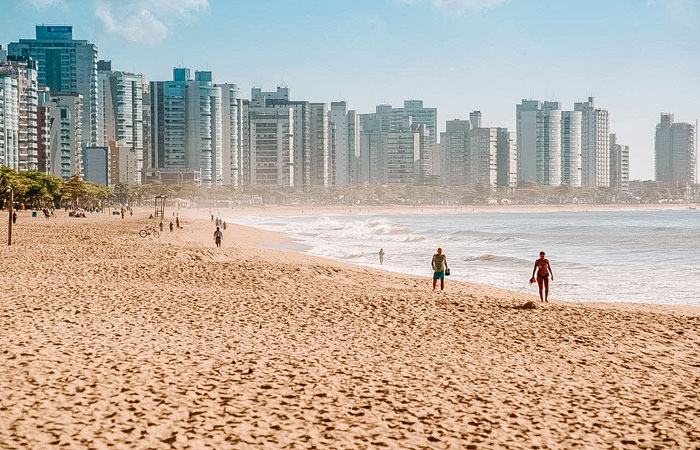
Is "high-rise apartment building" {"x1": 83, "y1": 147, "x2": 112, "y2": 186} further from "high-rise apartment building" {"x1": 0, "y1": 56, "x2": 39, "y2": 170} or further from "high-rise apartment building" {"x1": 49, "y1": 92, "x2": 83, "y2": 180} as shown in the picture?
"high-rise apartment building" {"x1": 0, "y1": 56, "x2": 39, "y2": 170}

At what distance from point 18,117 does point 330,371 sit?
517ft

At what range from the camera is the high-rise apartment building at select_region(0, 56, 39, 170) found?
14238 centimetres

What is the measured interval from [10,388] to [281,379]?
305 centimetres

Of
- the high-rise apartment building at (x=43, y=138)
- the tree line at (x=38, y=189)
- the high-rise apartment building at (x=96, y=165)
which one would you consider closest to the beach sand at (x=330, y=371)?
the tree line at (x=38, y=189)

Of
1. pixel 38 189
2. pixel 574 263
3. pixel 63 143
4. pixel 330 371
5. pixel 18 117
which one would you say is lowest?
pixel 574 263

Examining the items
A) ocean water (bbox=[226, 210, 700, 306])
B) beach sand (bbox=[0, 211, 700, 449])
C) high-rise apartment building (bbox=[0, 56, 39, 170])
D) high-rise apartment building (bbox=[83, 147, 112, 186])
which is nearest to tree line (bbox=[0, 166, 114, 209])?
high-rise apartment building (bbox=[0, 56, 39, 170])

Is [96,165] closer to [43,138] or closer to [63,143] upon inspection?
[63,143]

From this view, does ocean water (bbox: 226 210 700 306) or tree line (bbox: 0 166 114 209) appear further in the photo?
tree line (bbox: 0 166 114 209)

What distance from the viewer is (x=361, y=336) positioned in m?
11.8

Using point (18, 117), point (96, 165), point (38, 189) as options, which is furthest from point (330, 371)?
point (96, 165)

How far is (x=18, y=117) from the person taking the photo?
148 m

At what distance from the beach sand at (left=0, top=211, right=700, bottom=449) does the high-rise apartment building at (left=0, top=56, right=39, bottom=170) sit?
142m

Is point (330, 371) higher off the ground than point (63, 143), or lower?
lower

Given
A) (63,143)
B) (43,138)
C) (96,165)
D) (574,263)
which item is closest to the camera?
(574,263)
